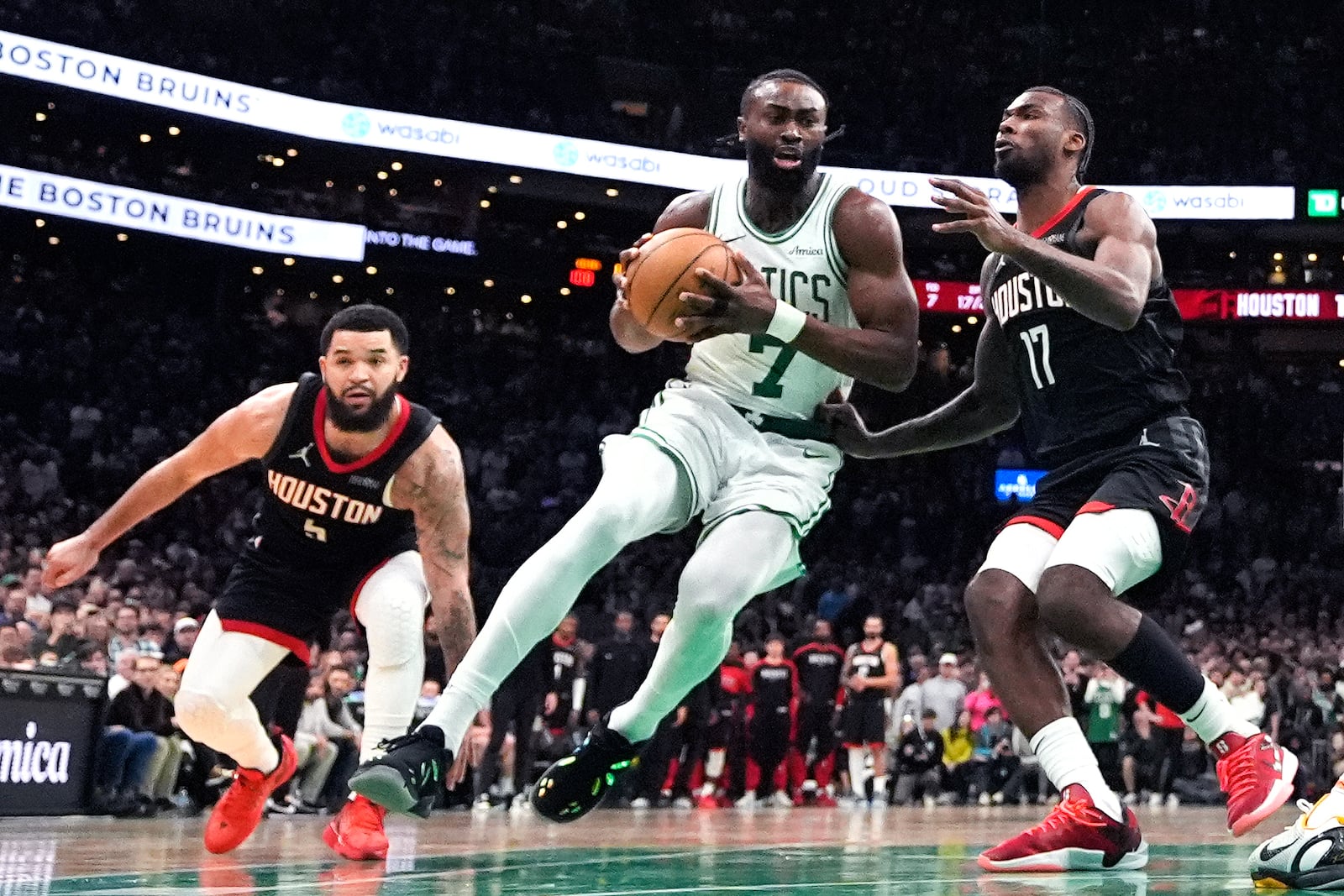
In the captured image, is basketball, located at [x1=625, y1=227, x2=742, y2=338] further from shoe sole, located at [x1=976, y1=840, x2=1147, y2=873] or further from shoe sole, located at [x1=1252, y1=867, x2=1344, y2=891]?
shoe sole, located at [x1=1252, y1=867, x2=1344, y2=891]

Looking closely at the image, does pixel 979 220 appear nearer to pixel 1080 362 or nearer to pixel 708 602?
pixel 1080 362

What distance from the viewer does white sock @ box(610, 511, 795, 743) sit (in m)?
4.46

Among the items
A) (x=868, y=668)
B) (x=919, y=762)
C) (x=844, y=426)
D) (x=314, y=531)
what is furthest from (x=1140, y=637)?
(x=919, y=762)

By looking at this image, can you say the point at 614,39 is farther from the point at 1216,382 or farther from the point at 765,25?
the point at 1216,382

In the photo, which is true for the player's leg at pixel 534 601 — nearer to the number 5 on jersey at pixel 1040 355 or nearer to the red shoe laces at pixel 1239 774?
the number 5 on jersey at pixel 1040 355

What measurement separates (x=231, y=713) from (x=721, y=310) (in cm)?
282

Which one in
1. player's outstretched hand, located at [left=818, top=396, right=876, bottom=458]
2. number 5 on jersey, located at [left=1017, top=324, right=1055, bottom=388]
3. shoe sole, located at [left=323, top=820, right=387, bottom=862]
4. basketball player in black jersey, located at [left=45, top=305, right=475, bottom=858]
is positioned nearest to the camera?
number 5 on jersey, located at [left=1017, top=324, right=1055, bottom=388]

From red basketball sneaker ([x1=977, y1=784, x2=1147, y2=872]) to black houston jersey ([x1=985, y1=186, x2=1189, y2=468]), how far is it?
1125 mm

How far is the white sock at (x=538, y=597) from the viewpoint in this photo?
4.31 m

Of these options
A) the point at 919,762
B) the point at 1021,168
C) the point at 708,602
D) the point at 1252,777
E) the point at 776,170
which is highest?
the point at 1021,168

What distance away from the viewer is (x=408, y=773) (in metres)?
4.07

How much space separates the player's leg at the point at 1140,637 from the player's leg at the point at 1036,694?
0.73 feet

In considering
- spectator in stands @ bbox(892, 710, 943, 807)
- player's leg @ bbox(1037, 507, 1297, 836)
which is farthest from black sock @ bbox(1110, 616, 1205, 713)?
spectator in stands @ bbox(892, 710, 943, 807)

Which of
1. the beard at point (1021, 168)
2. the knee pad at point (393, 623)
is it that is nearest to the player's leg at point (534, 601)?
the knee pad at point (393, 623)
